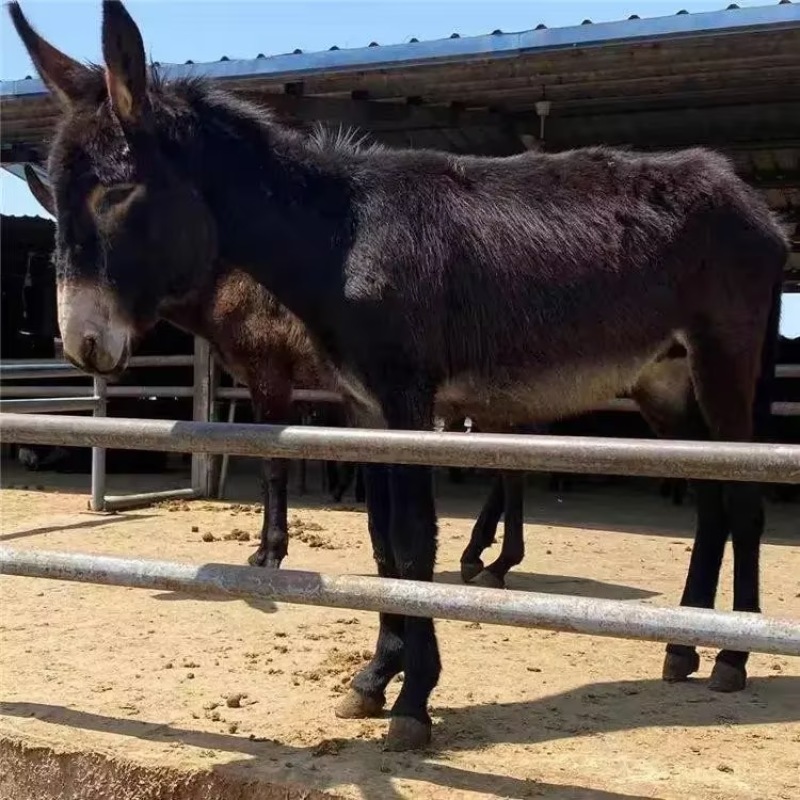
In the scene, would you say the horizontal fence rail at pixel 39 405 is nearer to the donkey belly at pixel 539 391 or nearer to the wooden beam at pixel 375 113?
the wooden beam at pixel 375 113

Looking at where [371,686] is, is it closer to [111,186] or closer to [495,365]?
[495,365]

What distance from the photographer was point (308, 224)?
3326 millimetres

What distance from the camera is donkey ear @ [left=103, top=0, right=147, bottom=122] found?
2904mm

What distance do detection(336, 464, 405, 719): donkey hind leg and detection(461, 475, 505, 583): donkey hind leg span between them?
2.09 metres

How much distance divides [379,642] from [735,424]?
161cm

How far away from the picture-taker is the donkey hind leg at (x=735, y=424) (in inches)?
144

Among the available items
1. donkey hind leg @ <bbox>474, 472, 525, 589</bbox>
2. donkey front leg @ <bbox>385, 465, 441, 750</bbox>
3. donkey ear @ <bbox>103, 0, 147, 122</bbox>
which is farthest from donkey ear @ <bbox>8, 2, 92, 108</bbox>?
donkey hind leg @ <bbox>474, 472, 525, 589</bbox>

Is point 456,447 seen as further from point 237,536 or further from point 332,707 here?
point 237,536

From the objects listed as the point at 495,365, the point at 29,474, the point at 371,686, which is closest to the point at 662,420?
the point at 495,365

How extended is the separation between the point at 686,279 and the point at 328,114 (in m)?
5.63

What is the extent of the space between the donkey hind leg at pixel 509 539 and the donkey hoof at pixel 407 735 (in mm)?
2350

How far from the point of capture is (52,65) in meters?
3.21

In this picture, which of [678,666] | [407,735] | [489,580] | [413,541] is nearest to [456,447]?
[413,541]

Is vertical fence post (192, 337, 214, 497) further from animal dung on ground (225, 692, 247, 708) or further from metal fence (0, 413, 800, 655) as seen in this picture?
metal fence (0, 413, 800, 655)
